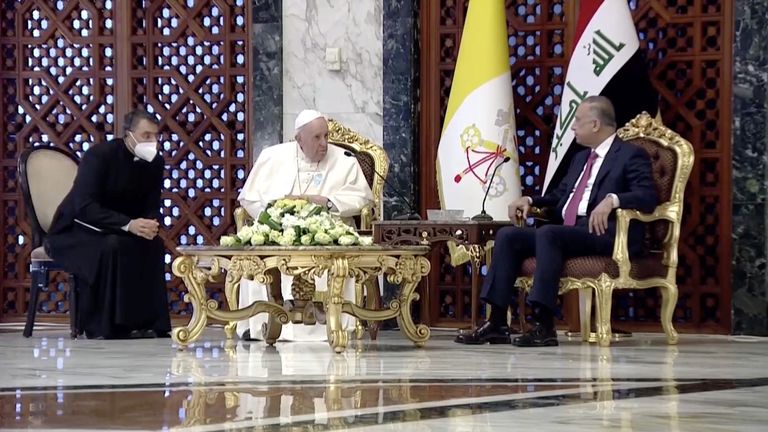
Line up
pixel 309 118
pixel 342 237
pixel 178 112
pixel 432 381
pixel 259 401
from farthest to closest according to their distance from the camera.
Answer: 1. pixel 178 112
2. pixel 309 118
3. pixel 342 237
4. pixel 432 381
5. pixel 259 401

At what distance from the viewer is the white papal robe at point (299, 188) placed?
720 cm

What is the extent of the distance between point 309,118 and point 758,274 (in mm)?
2631

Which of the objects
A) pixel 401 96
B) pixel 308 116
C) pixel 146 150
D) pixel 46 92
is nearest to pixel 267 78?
pixel 401 96

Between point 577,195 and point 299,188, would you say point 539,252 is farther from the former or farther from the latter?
point 299,188

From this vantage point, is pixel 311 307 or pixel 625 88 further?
pixel 625 88

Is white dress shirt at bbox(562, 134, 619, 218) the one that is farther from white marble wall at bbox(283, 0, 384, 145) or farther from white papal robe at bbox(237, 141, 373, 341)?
white marble wall at bbox(283, 0, 384, 145)

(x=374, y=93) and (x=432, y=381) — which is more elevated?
(x=374, y=93)

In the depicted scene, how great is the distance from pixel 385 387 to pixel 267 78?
427 centimetres

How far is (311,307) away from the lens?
21.6ft

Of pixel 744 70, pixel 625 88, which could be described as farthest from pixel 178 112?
pixel 744 70

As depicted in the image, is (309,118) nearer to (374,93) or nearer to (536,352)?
(374,93)

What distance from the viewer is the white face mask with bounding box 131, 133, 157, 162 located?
755 centimetres

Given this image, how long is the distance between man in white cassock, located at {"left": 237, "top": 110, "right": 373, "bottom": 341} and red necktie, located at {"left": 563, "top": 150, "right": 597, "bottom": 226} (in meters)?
1.13

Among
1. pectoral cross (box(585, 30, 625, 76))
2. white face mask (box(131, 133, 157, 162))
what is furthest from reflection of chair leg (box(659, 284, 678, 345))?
white face mask (box(131, 133, 157, 162))
